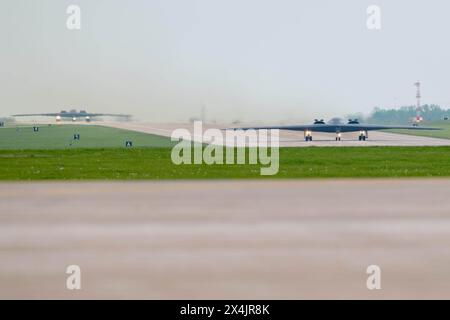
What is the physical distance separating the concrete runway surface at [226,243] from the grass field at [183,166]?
6867 mm

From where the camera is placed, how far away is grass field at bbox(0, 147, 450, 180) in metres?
28.1

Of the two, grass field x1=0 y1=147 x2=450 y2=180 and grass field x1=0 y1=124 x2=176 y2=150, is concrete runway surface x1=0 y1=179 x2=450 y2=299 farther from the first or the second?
grass field x1=0 y1=124 x2=176 y2=150

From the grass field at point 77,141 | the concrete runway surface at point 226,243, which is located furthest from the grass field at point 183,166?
the grass field at point 77,141

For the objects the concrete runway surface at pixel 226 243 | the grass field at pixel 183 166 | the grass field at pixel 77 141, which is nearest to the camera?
the concrete runway surface at pixel 226 243

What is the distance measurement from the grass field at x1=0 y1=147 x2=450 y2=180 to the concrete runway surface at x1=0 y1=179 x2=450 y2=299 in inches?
270

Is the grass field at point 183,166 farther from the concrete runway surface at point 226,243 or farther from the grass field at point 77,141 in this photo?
the grass field at point 77,141

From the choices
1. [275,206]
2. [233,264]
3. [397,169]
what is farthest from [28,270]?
[397,169]

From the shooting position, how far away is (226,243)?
11.8m

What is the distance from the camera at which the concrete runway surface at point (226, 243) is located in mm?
8594

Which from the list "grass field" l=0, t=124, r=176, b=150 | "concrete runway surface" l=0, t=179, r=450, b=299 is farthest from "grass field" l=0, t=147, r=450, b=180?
"grass field" l=0, t=124, r=176, b=150

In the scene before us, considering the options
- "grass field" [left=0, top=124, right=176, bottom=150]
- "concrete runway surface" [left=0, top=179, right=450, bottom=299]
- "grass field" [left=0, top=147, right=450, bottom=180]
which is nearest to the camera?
"concrete runway surface" [left=0, top=179, right=450, bottom=299]

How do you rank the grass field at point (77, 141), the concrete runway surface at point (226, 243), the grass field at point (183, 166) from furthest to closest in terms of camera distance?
the grass field at point (77, 141) → the grass field at point (183, 166) → the concrete runway surface at point (226, 243)
